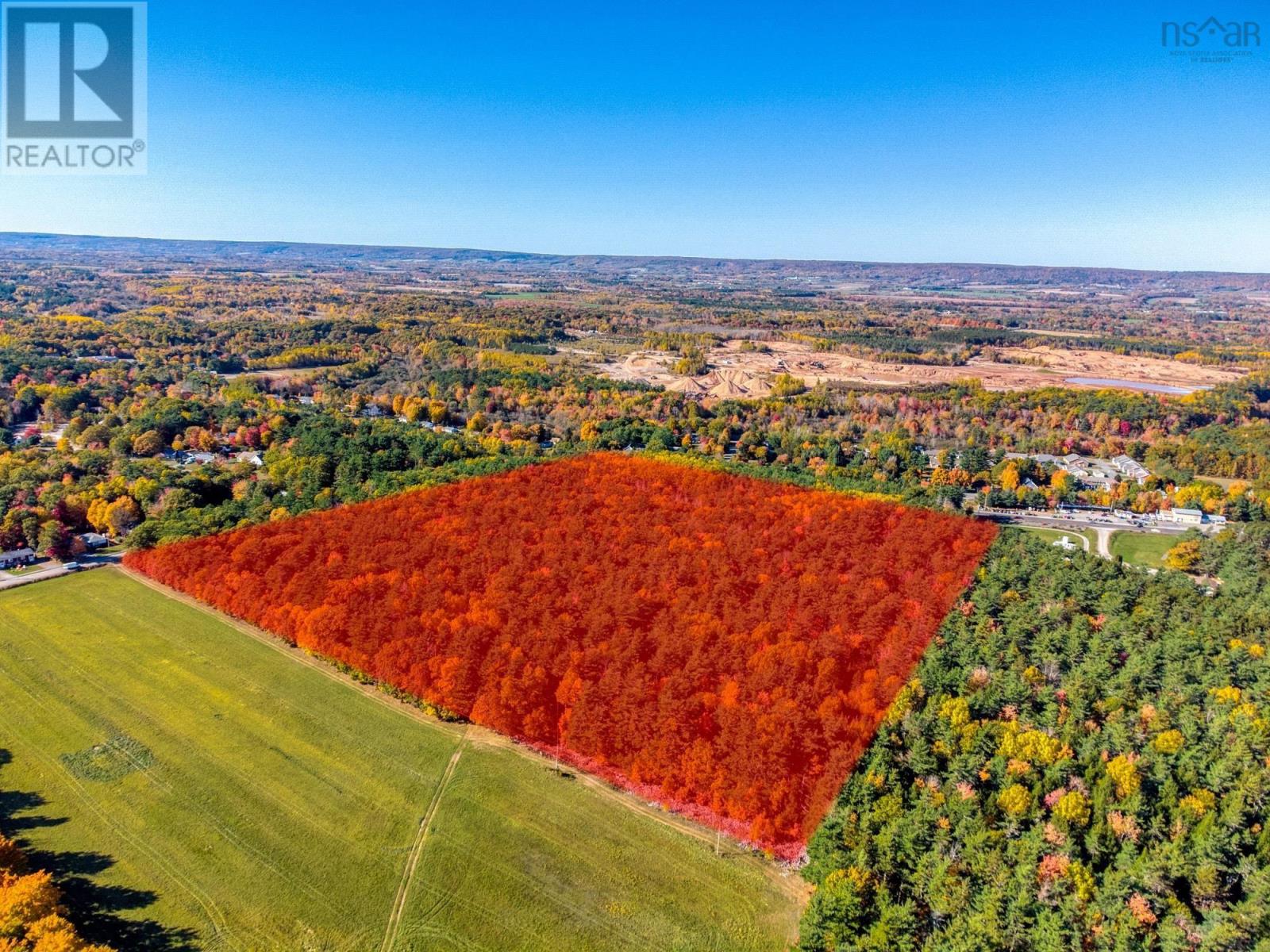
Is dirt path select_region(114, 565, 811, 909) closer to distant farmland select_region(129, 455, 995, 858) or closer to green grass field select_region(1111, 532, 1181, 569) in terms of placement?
distant farmland select_region(129, 455, 995, 858)

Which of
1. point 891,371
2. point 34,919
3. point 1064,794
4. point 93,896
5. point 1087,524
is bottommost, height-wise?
point 93,896

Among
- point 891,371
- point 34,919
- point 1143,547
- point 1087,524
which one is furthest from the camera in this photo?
point 891,371

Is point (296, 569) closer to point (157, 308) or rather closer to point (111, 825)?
point (111, 825)

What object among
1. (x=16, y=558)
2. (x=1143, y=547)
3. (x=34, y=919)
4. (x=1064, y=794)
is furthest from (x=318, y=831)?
(x=1143, y=547)

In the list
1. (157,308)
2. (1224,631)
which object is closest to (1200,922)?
(1224,631)

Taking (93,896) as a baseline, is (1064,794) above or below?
above

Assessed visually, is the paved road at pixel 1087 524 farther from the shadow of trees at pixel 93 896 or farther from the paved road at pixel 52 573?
the paved road at pixel 52 573

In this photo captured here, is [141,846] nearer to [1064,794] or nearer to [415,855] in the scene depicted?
[415,855]


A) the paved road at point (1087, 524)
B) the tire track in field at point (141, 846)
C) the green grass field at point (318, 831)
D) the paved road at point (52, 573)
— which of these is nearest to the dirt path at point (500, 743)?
the green grass field at point (318, 831)

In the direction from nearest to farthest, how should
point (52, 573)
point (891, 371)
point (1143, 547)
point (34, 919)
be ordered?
point (34, 919), point (52, 573), point (1143, 547), point (891, 371)

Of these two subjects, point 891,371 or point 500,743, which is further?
point 891,371
